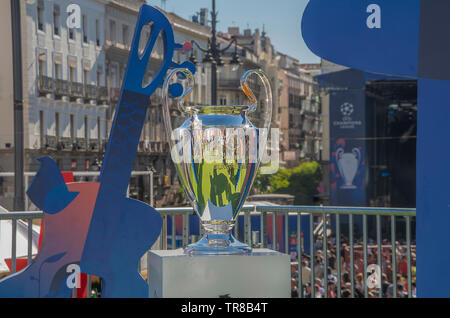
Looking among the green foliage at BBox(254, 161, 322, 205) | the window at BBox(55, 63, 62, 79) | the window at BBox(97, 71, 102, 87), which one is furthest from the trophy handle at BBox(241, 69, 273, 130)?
the green foliage at BBox(254, 161, 322, 205)

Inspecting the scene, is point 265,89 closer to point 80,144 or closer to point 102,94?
point 102,94

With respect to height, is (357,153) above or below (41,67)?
below

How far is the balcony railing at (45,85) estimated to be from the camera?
50.1ft

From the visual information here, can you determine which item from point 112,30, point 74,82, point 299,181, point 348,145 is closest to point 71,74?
A: point 74,82

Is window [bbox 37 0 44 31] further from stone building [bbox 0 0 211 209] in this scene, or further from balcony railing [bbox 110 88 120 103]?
balcony railing [bbox 110 88 120 103]

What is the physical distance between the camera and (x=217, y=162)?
3086mm

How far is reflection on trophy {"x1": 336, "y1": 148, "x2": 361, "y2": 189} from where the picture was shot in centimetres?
2561

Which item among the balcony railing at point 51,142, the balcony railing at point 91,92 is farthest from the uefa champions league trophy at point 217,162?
the balcony railing at point 91,92

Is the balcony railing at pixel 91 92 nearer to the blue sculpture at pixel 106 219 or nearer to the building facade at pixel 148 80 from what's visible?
the building facade at pixel 148 80

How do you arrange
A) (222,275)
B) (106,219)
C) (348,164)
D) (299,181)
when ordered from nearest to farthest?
(222,275) < (106,219) < (348,164) < (299,181)

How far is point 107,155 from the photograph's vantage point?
132 inches

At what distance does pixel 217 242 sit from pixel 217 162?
334mm

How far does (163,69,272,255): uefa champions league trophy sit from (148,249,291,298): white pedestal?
0.19 feet

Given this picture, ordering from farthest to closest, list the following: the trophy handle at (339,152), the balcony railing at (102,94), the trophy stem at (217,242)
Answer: the trophy handle at (339,152) → the balcony railing at (102,94) → the trophy stem at (217,242)
